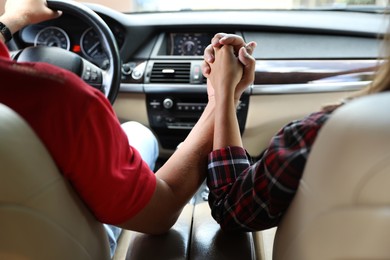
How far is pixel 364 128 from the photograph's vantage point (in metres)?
0.48

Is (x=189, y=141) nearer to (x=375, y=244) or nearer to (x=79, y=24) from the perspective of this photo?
(x=375, y=244)

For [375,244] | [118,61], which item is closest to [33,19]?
[118,61]

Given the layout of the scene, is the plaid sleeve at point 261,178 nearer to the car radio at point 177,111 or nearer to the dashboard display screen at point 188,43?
the car radio at point 177,111

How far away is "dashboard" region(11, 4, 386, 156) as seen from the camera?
165 cm

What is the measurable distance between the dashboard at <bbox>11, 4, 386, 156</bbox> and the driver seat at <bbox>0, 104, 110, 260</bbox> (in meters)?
1.00

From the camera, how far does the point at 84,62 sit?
1347 mm

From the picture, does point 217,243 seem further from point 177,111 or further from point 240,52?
point 177,111

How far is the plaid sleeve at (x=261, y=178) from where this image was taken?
64 cm

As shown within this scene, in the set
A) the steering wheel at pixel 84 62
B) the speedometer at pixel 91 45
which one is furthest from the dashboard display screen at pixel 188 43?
the steering wheel at pixel 84 62

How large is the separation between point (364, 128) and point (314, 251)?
0.64 feet

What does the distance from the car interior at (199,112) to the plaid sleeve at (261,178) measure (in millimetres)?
37

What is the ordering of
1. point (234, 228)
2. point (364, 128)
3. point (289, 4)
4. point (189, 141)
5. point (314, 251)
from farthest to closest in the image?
point (289, 4)
point (189, 141)
point (234, 228)
point (314, 251)
point (364, 128)

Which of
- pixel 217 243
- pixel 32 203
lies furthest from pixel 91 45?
pixel 32 203

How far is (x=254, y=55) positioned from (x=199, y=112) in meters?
0.29
